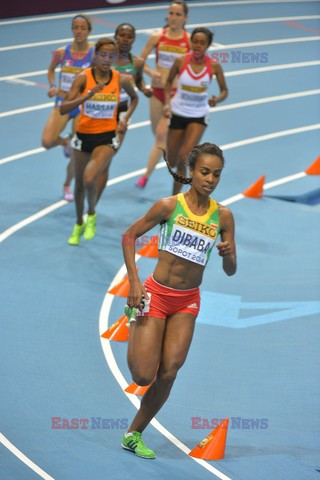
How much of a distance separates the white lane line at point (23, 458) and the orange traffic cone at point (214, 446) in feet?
4.19

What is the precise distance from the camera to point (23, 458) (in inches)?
297

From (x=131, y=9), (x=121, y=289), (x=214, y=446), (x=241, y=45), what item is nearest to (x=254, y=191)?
(x=121, y=289)

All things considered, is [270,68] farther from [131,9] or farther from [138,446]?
[138,446]

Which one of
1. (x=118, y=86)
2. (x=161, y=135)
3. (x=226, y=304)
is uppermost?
(x=118, y=86)

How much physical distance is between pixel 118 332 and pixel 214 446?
2.36 metres

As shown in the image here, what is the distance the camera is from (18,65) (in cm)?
1869

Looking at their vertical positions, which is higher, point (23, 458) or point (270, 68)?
point (270, 68)

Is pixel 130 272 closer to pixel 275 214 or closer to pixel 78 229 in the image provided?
pixel 78 229

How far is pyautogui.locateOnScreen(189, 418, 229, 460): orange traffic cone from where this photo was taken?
26.2ft

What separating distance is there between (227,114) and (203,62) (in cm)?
510

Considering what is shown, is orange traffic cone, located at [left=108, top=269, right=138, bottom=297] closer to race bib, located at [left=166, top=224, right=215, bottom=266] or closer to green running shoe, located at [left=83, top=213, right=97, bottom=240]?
green running shoe, located at [left=83, top=213, right=97, bottom=240]

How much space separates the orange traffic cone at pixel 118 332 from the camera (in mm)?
10039

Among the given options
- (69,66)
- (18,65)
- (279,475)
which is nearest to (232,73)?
(18,65)

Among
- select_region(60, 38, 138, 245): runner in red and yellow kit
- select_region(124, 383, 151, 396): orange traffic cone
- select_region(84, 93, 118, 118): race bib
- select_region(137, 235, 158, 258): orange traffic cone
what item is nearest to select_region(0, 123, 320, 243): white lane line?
select_region(60, 38, 138, 245): runner in red and yellow kit
